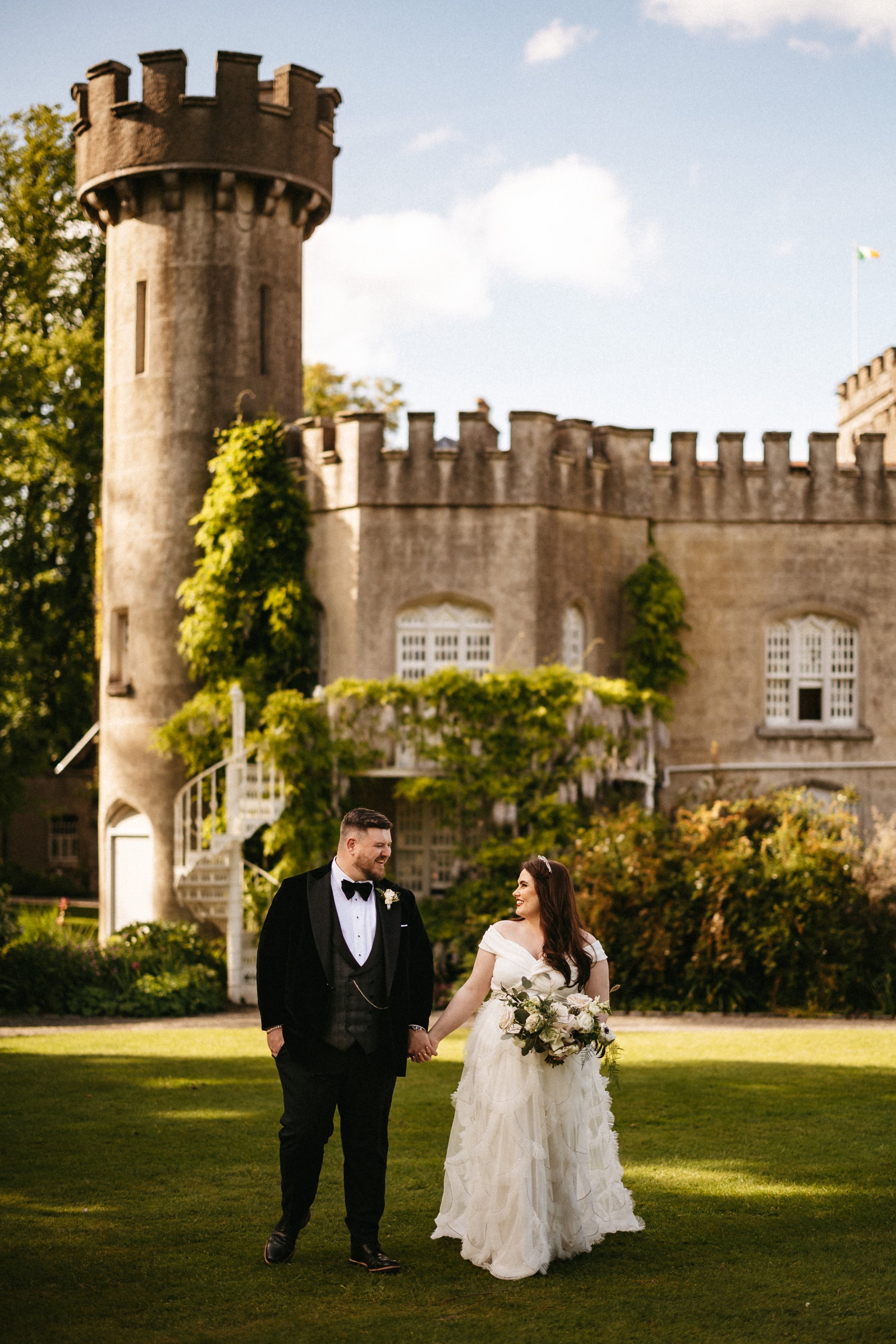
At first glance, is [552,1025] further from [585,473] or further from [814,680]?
[814,680]

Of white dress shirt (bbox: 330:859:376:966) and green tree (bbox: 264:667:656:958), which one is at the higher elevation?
green tree (bbox: 264:667:656:958)

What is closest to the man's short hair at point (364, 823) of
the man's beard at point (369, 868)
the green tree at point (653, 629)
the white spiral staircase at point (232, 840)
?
the man's beard at point (369, 868)

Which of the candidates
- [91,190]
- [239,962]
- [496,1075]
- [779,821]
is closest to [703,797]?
[779,821]

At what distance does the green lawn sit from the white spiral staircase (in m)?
6.79

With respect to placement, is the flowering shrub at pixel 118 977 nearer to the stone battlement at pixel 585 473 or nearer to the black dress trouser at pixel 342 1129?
the stone battlement at pixel 585 473

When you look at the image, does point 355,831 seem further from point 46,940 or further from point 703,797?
point 703,797

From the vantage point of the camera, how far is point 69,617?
1299 inches

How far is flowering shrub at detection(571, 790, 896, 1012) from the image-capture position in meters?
16.5

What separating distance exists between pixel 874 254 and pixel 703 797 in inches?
536

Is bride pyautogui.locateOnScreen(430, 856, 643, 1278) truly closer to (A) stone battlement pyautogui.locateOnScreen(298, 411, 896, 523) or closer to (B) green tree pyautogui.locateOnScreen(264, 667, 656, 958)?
(B) green tree pyautogui.locateOnScreen(264, 667, 656, 958)

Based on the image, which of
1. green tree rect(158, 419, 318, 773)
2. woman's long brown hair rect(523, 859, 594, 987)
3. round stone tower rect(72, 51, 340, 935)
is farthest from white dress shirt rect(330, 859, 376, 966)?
round stone tower rect(72, 51, 340, 935)

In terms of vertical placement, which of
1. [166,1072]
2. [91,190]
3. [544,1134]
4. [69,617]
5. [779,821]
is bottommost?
[166,1072]

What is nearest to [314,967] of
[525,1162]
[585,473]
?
[525,1162]

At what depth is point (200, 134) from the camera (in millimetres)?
20812
